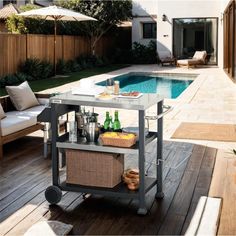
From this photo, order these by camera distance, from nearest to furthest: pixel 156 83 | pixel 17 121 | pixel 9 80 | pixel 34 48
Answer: pixel 17 121, pixel 9 80, pixel 34 48, pixel 156 83

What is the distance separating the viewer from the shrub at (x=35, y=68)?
15610mm

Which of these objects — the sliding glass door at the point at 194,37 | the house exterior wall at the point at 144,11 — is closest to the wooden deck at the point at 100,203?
the sliding glass door at the point at 194,37

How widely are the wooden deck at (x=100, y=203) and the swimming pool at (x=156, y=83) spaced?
9.11 m

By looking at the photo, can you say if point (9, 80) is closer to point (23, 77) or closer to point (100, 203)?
point (23, 77)

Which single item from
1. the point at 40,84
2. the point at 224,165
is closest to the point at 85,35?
the point at 40,84

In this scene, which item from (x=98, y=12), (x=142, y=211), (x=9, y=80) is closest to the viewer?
(x=142, y=211)

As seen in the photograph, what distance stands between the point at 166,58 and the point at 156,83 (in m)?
6.31

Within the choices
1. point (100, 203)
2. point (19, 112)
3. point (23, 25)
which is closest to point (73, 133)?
point (100, 203)

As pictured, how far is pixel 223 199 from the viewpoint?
4.45m

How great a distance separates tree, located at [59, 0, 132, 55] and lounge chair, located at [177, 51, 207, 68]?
4.13 metres

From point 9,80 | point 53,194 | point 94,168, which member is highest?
point 9,80

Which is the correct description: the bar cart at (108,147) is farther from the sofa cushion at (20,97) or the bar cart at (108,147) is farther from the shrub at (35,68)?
the shrub at (35,68)

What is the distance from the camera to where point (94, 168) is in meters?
4.20

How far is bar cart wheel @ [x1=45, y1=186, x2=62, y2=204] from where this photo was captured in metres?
4.24
